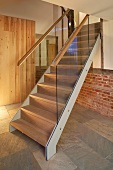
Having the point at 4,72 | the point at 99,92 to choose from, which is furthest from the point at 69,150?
the point at 4,72

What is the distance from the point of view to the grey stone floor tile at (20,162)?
1.83 m

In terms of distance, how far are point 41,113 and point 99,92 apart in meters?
1.76

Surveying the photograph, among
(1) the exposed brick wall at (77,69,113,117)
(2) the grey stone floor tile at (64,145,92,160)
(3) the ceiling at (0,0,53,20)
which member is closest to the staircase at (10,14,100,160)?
(2) the grey stone floor tile at (64,145,92,160)

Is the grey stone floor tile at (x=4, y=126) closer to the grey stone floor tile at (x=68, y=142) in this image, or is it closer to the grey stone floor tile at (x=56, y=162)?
the grey stone floor tile at (x=56, y=162)

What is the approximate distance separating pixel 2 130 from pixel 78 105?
7.76ft

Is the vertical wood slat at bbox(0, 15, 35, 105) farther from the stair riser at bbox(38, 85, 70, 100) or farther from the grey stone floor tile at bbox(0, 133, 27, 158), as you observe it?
the grey stone floor tile at bbox(0, 133, 27, 158)

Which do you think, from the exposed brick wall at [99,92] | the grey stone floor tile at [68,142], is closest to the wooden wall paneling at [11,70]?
the exposed brick wall at [99,92]

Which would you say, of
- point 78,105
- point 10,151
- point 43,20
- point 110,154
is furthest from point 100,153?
point 43,20

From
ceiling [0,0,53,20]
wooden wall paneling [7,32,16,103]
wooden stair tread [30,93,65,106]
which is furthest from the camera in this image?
wooden wall paneling [7,32,16,103]

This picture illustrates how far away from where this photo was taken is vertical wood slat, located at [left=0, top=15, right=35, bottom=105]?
420cm

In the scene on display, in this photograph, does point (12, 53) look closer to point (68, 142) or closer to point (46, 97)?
point (46, 97)

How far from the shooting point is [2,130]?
9.20 ft

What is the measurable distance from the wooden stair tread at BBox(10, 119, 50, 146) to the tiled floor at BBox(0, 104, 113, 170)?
135mm

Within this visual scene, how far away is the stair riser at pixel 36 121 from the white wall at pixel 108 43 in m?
2.06
